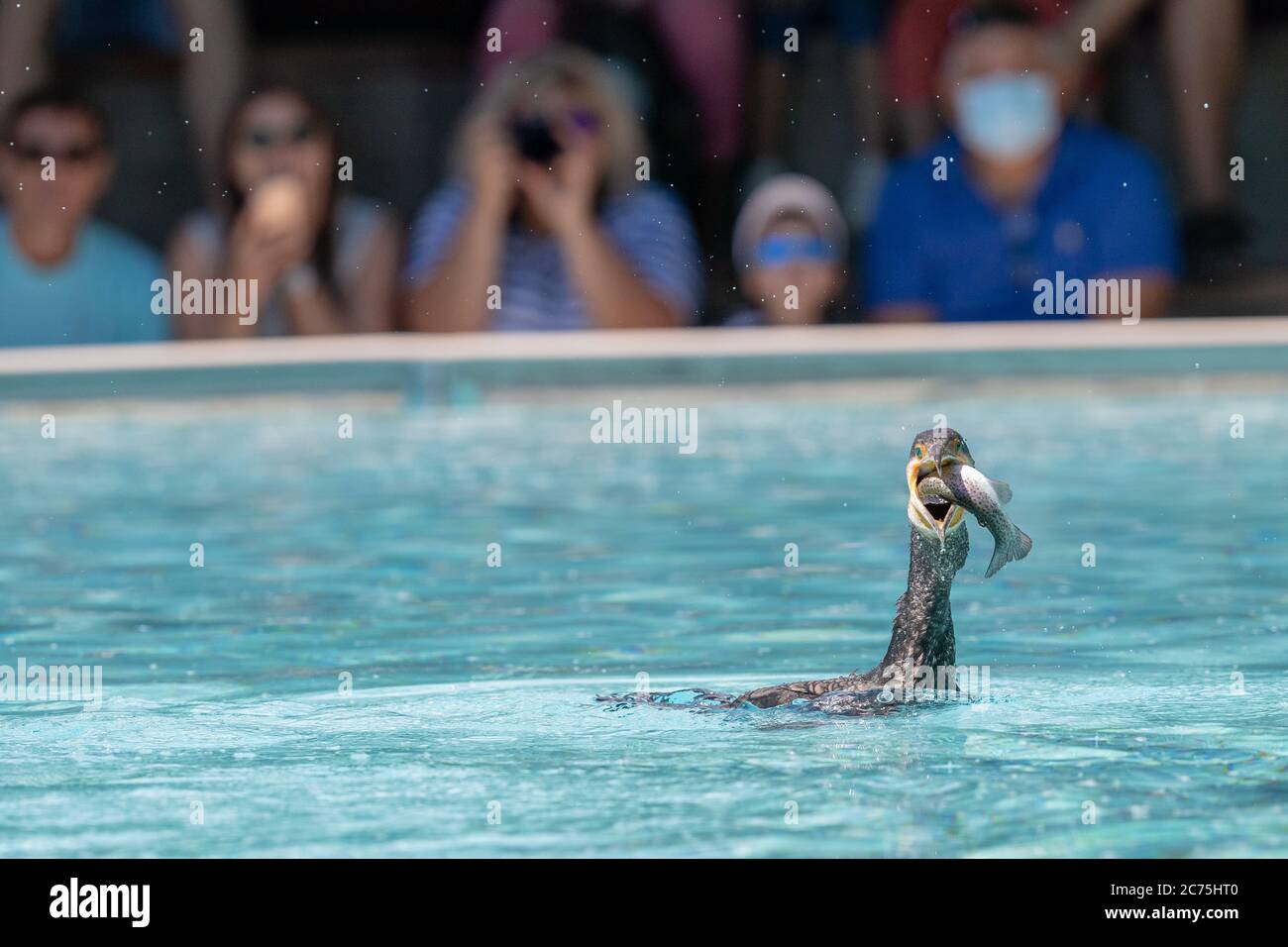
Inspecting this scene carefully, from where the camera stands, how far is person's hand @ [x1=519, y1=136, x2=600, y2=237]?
913 cm

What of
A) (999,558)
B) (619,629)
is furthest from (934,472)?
(619,629)

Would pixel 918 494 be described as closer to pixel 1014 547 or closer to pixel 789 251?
pixel 1014 547

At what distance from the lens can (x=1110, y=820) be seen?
10.6 feet

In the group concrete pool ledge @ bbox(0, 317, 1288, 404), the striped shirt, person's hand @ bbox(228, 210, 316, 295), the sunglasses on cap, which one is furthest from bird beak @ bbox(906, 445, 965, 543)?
person's hand @ bbox(228, 210, 316, 295)

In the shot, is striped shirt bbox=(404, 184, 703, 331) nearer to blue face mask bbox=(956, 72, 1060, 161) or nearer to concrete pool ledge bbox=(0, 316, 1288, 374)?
concrete pool ledge bbox=(0, 316, 1288, 374)

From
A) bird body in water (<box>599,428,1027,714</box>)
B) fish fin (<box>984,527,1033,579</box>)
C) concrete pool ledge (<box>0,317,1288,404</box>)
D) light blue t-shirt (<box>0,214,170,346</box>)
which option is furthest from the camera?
light blue t-shirt (<box>0,214,170,346</box>)

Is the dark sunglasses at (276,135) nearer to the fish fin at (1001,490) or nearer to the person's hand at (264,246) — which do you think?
the person's hand at (264,246)

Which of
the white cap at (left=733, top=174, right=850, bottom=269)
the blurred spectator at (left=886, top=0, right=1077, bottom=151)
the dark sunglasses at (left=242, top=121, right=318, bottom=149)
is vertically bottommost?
the white cap at (left=733, top=174, right=850, bottom=269)

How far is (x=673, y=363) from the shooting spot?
27.4 feet

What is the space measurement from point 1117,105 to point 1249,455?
3325 millimetres

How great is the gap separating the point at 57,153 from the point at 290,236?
97 cm

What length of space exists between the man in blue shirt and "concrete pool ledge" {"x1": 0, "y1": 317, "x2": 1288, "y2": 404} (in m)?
0.55

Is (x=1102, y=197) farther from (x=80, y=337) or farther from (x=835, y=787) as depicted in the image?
(x=835, y=787)

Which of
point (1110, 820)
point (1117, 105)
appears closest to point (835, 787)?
point (1110, 820)
